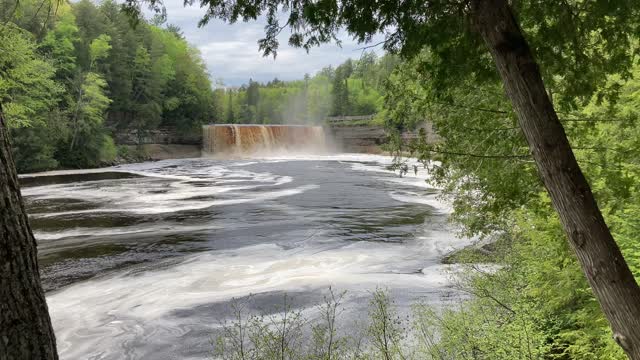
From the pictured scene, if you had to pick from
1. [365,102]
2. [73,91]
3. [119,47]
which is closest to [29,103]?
[73,91]

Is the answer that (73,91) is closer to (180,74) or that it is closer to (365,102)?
(180,74)

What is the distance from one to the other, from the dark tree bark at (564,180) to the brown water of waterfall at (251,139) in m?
53.0

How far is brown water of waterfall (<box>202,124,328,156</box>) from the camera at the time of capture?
55.4 m

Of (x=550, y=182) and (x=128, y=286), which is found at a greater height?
(x=550, y=182)

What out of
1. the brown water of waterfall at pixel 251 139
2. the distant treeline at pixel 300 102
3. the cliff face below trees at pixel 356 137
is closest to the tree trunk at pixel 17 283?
the brown water of waterfall at pixel 251 139

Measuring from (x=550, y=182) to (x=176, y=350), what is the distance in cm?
617

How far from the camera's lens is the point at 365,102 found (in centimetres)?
9806

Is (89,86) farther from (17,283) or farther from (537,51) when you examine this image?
(17,283)

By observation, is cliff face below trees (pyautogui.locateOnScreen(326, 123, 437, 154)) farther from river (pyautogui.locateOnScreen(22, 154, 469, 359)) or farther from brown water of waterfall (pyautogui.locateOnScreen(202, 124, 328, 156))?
river (pyautogui.locateOnScreen(22, 154, 469, 359))

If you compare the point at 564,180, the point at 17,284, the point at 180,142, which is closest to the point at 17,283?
the point at 17,284

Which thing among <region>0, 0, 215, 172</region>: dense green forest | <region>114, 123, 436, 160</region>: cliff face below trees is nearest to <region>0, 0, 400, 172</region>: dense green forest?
<region>0, 0, 215, 172</region>: dense green forest

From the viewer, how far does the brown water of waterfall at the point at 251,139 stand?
182ft

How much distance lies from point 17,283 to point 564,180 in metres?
2.87

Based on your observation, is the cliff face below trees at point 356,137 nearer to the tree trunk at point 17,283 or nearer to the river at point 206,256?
the river at point 206,256
